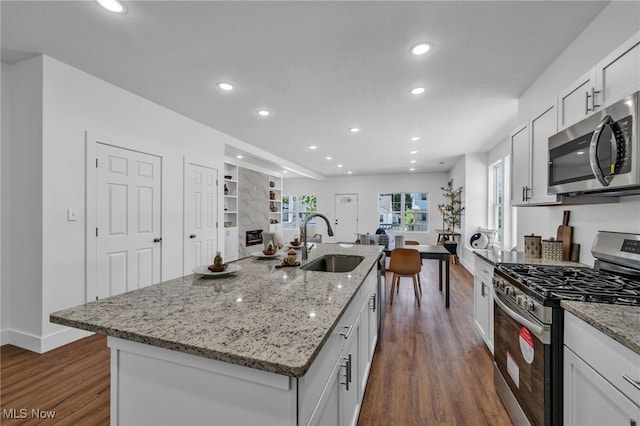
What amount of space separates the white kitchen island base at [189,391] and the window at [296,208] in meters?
8.97

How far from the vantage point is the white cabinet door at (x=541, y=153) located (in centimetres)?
196

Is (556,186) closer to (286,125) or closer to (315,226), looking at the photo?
(286,125)

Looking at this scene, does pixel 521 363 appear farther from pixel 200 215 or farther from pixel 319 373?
pixel 200 215

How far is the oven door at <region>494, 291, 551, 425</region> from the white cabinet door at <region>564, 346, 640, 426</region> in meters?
0.08

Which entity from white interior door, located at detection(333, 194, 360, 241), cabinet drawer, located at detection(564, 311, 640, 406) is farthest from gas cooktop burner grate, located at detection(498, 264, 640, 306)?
white interior door, located at detection(333, 194, 360, 241)

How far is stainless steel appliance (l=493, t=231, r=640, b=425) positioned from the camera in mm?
1228

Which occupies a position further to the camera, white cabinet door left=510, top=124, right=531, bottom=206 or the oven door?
white cabinet door left=510, top=124, right=531, bottom=206

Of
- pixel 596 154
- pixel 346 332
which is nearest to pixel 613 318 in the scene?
pixel 596 154

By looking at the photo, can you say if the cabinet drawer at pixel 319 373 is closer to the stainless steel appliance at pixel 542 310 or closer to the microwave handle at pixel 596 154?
the stainless steel appliance at pixel 542 310

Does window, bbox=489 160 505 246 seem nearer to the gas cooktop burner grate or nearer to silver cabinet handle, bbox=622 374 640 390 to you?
the gas cooktop burner grate

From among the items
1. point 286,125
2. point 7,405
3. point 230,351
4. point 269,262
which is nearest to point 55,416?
point 7,405

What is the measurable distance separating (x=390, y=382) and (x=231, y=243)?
4.71 metres

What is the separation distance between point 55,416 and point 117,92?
285 cm

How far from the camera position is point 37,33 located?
2.04m
